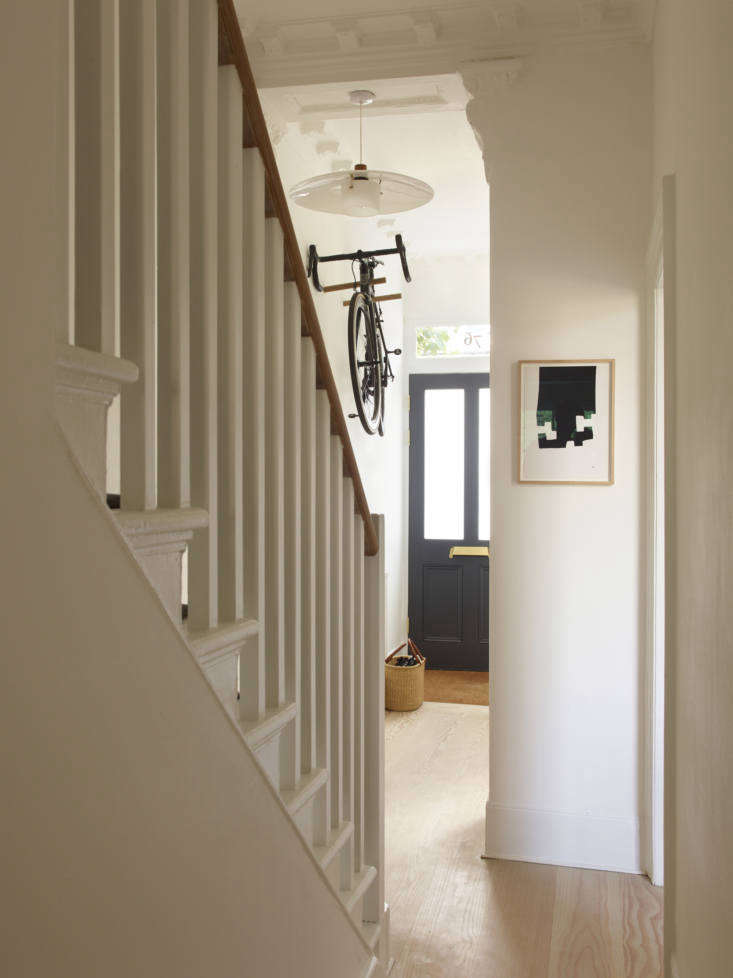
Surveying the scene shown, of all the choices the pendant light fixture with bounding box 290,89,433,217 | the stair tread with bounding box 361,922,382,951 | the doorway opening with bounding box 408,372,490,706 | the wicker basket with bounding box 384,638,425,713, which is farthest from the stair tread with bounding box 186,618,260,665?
the doorway opening with bounding box 408,372,490,706

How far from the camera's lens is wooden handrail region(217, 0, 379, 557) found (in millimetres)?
1388

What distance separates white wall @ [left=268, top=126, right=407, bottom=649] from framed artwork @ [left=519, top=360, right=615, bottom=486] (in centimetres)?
159

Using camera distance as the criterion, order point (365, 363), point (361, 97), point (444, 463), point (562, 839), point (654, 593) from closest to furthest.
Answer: point (654, 593) < point (562, 839) < point (361, 97) < point (365, 363) < point (444, 463)

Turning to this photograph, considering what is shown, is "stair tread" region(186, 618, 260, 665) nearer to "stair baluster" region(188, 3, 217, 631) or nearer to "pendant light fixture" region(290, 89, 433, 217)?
"stair baluster" region(188, 3, 217, 631)

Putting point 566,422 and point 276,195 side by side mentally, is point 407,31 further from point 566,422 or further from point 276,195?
point 276,195

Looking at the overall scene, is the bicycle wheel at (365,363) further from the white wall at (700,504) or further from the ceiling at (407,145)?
the white wall at (700,504)

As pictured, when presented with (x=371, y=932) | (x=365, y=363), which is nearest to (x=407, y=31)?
(x=365, y=363)

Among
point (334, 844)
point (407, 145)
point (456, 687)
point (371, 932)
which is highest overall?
point (407, 145)

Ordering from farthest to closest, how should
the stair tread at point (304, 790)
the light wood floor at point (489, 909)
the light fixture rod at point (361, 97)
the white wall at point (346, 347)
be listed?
the white wall at point (346, 347), the light fixture rod at point (361, 97), the light wood floor at point (489, 909), the stair tread at point (304, 790)

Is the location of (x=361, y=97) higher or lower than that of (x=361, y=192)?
higher

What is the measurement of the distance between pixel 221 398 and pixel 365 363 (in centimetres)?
387

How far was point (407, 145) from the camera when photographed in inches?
185

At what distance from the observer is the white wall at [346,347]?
14.4ft

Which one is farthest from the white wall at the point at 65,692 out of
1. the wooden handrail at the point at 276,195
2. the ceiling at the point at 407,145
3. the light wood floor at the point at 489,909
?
the ceiling at the point at 407,145
